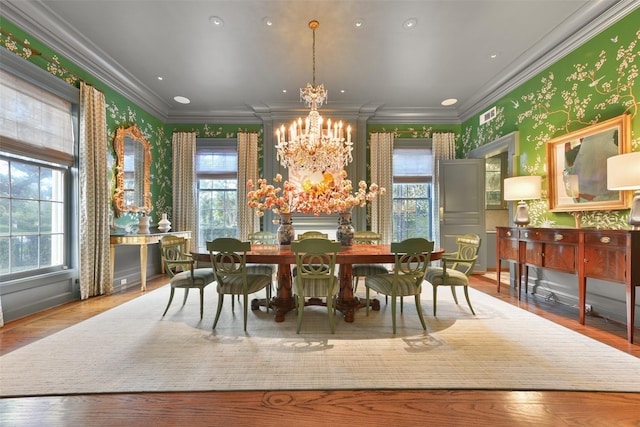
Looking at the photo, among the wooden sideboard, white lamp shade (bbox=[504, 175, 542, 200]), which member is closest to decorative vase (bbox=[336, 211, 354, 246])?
the wooden sideboard

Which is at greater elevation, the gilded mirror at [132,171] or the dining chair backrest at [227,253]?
the gilded mirror at [132,171]

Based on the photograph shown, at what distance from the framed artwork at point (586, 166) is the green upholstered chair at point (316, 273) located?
10.0 feet

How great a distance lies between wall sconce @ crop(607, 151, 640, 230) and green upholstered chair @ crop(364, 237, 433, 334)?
169 cm

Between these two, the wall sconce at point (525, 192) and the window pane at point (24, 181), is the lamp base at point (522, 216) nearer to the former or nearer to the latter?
the wall sconce at point (525, 192)

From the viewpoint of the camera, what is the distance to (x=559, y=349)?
220 centimetres

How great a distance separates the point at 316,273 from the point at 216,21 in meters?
3.10

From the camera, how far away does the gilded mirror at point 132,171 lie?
14.5 feet

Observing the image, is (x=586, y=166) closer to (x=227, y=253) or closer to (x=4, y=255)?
(x=227, y=253)

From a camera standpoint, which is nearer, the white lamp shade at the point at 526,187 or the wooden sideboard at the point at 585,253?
the wooden sideboard at the point at 585,253

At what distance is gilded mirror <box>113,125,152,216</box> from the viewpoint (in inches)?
174

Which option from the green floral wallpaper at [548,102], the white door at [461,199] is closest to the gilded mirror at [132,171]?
the green floral wallpaper at [548,102]

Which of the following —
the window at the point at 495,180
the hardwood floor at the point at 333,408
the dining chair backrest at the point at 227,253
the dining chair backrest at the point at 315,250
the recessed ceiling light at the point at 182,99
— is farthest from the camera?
the window at the point at 495,180

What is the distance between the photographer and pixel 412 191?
6.07 m

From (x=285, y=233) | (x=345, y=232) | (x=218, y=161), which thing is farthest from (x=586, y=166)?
(x=218, y=161)
